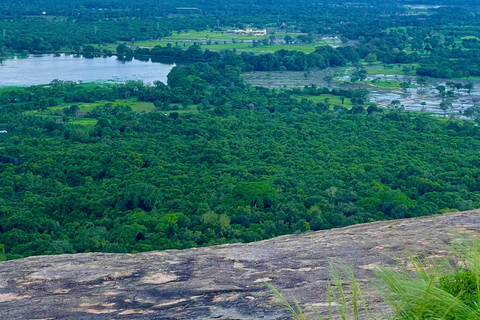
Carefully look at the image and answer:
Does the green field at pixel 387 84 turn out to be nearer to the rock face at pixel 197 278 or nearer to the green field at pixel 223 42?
the green field at pixel 223 42

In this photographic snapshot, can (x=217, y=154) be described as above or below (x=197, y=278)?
below

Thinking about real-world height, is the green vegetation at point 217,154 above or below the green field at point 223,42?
below

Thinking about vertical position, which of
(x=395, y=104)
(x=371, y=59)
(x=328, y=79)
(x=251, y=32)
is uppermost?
(x=251, y=32)

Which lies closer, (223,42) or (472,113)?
(472,113)

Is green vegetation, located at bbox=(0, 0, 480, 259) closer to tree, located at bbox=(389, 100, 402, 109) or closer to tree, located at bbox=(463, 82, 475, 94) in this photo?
tree, located at bbox=(389, 100, 402, 109)

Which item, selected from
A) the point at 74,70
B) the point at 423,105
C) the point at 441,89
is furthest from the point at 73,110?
the point at 441,89

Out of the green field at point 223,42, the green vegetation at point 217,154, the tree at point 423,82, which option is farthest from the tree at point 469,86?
the green field at point 223,42

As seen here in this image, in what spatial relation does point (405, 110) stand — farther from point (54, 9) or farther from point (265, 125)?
point (54, 9)

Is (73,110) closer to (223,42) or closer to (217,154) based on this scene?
(217,154)
